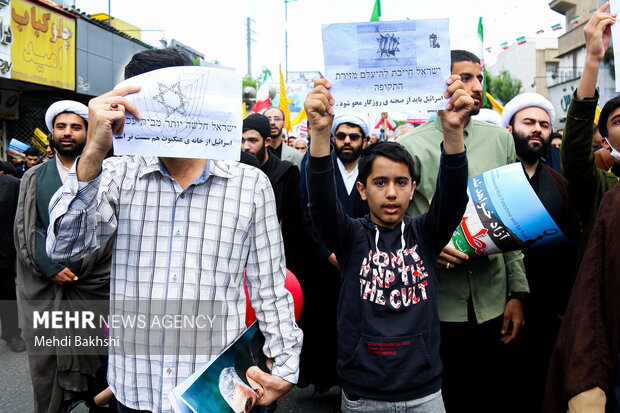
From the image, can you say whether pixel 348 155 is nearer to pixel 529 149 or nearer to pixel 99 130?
pixel 529 149

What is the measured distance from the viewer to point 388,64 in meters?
1.96

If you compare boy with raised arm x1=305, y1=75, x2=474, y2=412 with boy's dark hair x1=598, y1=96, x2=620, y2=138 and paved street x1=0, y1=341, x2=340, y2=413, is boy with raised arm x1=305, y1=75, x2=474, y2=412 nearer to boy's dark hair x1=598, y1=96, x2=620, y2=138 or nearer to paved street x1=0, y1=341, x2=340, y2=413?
boy's dark hair x1=598, y1=96, x2=620, y2=138

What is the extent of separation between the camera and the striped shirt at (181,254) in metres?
1.75

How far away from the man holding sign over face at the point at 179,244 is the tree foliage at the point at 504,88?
45.1 metres

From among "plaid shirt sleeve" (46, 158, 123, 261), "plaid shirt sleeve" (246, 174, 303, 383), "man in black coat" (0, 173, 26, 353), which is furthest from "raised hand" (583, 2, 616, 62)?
"man in black coat" (0, 173, 26, 353)

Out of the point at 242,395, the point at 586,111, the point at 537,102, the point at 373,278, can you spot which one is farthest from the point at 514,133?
the point at 242,395

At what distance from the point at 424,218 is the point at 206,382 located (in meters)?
1.25

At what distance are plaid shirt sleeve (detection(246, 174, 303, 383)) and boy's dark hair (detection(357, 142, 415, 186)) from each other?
77 cm

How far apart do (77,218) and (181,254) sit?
0.33 meters

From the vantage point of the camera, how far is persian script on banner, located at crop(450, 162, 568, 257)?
97.8 inches

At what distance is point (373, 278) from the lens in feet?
7.65

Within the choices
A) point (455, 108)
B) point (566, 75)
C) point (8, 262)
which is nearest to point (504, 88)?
point (566, 75)

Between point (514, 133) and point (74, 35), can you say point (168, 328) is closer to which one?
point (514, 133)

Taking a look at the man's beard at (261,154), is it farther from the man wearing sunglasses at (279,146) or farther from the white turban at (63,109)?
the man wearing sunglasses at (279,146)
